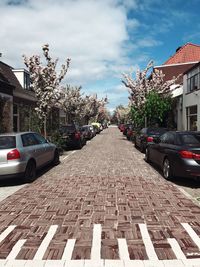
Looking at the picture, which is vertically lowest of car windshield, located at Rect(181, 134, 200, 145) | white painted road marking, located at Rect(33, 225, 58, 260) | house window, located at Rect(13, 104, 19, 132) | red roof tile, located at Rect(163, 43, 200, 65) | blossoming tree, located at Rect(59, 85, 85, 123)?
white painted road marking, located at Rect(33, 225, 58, 260)

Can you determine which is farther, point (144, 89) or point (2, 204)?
point (144, 89)

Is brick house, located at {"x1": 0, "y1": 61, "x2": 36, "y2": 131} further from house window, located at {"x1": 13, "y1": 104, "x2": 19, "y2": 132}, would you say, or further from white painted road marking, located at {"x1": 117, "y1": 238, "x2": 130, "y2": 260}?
white painted road marking, located at {"x1": 117, "y1": 238, "x2": 130, "y2": 260}

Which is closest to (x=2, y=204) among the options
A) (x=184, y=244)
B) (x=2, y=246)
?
(x=2, y=246)

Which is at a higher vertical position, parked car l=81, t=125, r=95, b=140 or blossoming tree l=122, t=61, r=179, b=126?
blossoming tree l=122, t=61, r=179, b=126

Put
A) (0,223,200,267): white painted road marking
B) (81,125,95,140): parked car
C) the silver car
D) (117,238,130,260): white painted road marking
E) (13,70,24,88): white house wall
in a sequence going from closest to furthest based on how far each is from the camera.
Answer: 1. (0,223,200,267): white painted road marking
2. (117,238,130,260): white painted road marking
3. the silver car
4. (13,70,24,88): white house wall
5. (81,125,95,140): parked car

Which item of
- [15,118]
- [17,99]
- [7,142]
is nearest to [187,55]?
[17,99]

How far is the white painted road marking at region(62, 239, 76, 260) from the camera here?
3688mm

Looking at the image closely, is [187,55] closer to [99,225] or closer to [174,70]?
[174,70]

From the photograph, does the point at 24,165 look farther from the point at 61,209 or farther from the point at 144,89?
the point at 144,89

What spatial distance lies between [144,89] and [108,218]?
22292 mm

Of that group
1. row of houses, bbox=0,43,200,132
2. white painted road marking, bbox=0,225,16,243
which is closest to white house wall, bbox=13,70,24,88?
row of houses, bbox=0,43,200,132

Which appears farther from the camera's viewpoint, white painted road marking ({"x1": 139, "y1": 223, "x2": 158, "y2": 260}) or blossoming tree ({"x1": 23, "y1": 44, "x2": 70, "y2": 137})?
blossoming tree ({"x1": 23, "y1": 44, "x2": 70, "y2": 137})

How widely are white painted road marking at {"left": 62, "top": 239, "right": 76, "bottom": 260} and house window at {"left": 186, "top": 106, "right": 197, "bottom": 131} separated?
58.7ft

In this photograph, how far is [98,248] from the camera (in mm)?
3928
